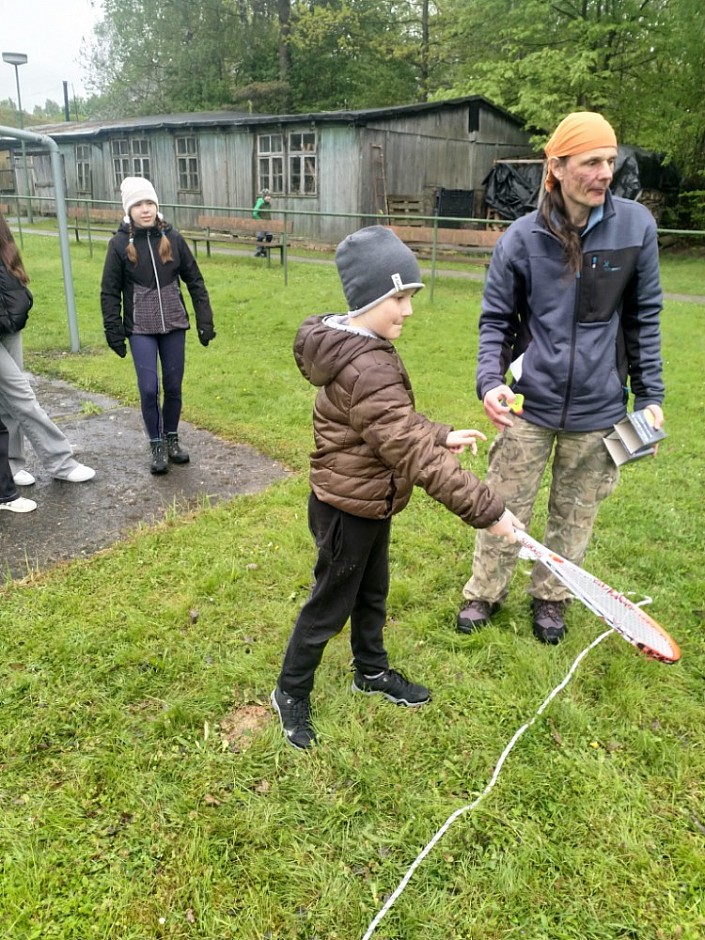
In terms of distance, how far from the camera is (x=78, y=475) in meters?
4.69

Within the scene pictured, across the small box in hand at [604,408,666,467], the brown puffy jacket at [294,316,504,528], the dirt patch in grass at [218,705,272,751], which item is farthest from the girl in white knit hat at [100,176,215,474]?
the small box in hand at [604,408,666,467]

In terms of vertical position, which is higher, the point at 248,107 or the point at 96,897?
the point at 248,107

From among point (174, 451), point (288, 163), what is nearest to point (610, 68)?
point (288, 163)

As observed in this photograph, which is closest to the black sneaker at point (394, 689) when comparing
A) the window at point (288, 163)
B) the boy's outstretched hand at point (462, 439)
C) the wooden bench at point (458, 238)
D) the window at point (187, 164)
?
the boy's outstretched hand at point (462, 439)

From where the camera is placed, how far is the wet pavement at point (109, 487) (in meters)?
3.95

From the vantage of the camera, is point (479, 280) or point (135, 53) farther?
point (135, 53)

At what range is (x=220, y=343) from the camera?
8688 mm

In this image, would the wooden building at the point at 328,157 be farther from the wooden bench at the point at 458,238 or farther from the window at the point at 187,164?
the wooden bench at the point at 458,238

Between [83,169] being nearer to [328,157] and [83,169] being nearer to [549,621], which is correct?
[328,157]

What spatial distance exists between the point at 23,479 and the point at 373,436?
3299mm

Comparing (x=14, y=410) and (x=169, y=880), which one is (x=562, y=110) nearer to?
(x=14, y=410)

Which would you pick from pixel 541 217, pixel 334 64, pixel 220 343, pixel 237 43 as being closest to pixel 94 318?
pixel 220 343

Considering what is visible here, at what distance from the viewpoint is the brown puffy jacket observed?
7.01ft

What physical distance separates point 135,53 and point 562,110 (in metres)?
34.3
